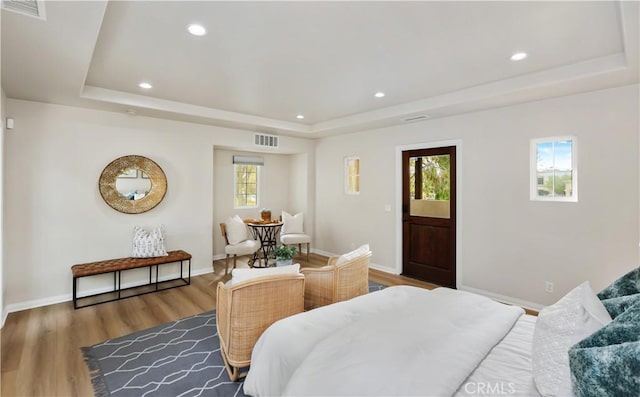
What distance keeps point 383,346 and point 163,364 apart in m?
1.99

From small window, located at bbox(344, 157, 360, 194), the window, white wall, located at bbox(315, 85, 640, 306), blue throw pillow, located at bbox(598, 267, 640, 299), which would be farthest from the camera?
small window, located at bbox(344, 157, 360, 194)

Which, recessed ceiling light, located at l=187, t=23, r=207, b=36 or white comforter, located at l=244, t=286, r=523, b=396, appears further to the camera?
recessed ceiling light, located at l=187, t=23, r=207, b=36

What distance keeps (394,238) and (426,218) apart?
66 cm

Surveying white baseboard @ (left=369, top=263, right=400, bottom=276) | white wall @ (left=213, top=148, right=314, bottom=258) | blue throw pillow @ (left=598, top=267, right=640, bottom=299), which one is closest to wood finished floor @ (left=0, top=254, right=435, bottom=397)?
white baseboard @ (left=369, top=263, right=400, bottom=276)

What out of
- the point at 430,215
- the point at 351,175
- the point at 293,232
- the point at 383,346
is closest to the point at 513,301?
the point at 430,215

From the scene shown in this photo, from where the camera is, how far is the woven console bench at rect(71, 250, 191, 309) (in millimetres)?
3725

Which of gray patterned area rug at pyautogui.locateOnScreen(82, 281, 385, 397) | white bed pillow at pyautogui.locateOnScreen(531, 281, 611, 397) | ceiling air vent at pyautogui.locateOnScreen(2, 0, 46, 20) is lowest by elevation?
gray patterned area rug at pyautogui.locateOnScreen(82, 281, 385, 397)

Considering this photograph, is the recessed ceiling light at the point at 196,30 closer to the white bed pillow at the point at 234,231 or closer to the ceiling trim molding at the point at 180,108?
the ceiling trim molding at the point at 180,108

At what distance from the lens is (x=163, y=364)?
249 centimetres

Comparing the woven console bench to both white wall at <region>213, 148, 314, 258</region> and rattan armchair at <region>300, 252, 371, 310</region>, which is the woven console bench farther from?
rattan armchair at <region>300, 252, 371, 310</region>

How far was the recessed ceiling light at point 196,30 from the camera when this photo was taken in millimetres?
2232

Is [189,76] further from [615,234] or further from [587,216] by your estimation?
[615,234]

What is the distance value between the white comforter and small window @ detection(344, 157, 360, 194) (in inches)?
147

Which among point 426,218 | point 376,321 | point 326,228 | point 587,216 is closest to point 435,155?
point 426,218
